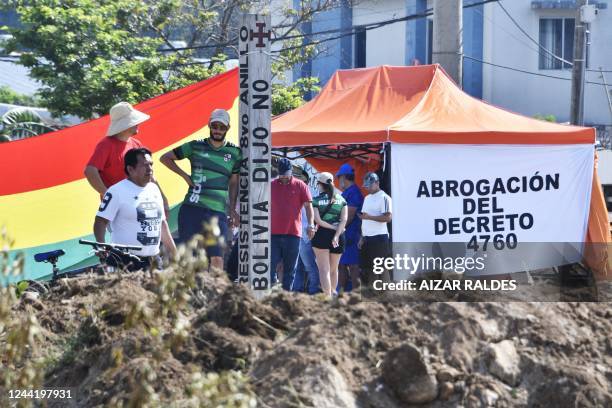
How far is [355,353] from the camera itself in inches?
207

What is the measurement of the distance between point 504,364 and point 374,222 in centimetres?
550

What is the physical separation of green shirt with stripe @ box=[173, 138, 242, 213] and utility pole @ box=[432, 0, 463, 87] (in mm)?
4754

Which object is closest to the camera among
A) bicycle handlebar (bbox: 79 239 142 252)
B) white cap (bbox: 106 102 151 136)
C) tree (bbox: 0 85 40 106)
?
bicycle handlebar (bbox: 79 239 142 252)

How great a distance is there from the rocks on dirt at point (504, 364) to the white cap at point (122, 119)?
12.4 ft

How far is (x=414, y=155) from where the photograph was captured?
10.8 m

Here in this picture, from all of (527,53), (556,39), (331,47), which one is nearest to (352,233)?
(527,53)

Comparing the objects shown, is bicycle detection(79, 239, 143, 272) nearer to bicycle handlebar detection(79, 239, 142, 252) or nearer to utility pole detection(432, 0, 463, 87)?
bicycle handlebar detection(79, 239, 142, 252)

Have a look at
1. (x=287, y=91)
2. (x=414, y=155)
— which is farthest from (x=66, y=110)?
(x=414, y=155)

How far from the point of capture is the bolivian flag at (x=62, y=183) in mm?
9898

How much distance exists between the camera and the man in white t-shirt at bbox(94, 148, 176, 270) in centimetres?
723

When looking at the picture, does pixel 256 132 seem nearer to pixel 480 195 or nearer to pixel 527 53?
pixel 480 195

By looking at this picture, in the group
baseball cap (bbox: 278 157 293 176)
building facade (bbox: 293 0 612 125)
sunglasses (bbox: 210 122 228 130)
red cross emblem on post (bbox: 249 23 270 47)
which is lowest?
baseball cap (bbox: 278 157 293 176)

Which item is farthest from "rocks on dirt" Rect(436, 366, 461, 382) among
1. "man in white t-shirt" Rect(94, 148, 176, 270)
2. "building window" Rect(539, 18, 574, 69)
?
"building window" Rect(539, 18, 574, 69)

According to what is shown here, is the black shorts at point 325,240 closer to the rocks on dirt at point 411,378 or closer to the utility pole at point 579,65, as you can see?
the rocks on dirt at point 411,378
